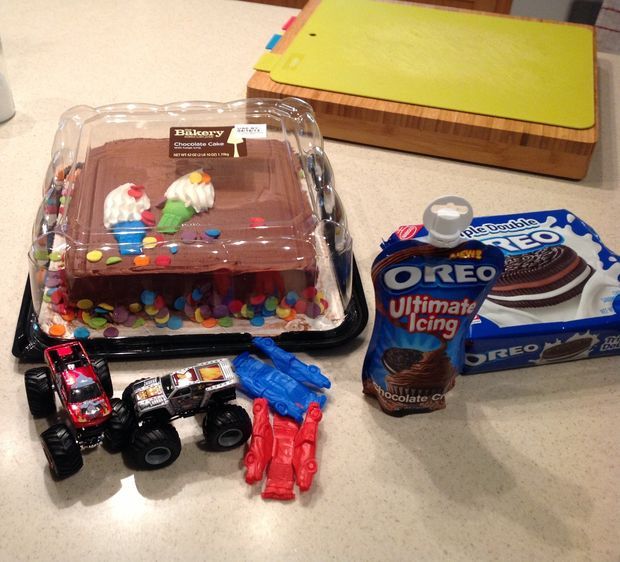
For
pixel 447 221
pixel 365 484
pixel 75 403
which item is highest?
pixel 447 221

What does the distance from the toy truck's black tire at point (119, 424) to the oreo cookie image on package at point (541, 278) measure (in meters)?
0.47

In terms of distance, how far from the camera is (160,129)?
1.08 metres

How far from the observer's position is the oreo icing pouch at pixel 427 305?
65 cm

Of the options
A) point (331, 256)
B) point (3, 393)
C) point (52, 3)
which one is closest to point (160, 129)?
point (331, 256)

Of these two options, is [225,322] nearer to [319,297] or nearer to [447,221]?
[319,297]

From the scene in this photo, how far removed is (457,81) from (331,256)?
20.8 inches

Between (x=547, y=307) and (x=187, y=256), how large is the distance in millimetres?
470

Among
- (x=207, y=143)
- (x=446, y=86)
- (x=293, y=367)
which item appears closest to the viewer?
(x=293, y=367)

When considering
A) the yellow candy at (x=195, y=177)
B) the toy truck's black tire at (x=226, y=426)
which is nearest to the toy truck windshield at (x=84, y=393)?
the toy truck's black tire at (x=226, y=426)

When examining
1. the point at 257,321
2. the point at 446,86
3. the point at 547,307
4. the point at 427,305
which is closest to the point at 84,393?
the point at 257,321

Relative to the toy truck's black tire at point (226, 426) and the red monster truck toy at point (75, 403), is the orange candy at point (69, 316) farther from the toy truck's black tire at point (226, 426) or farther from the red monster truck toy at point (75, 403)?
the toy truck's black tire at point (226, 426)

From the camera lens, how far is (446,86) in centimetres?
126

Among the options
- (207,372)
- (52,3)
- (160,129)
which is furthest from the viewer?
(52,3)

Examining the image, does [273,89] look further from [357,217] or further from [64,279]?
[64,279]
